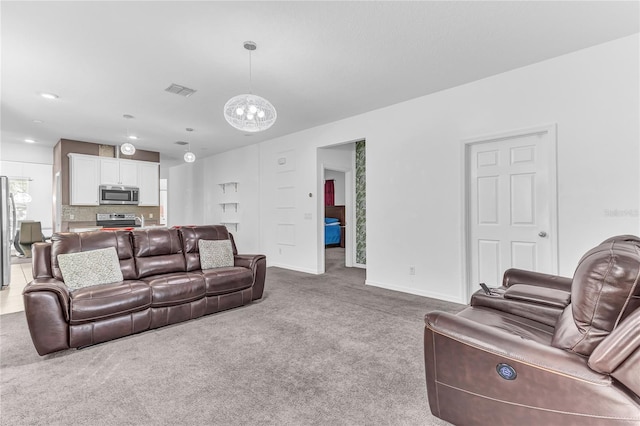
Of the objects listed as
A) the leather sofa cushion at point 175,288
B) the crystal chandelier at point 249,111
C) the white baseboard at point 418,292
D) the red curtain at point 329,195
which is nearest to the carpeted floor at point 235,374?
the leather sofa cushion at point 175,288

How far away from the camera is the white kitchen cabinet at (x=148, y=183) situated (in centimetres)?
758

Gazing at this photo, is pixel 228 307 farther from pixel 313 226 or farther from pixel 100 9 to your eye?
pixel 100 9

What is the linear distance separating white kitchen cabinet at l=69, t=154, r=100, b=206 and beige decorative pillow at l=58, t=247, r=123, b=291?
438 centimetres

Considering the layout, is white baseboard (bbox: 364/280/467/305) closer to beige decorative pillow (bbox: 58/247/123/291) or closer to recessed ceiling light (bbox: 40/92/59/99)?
beige decorative pillow (bbox: 58/247/123/291)

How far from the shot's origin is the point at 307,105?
4617 millimetres

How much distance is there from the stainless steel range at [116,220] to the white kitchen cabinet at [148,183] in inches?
16.3

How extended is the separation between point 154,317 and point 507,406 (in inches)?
120

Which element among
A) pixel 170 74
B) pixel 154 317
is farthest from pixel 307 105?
pixel 154 317

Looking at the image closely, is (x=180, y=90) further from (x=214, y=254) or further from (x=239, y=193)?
(x=239, y=193)

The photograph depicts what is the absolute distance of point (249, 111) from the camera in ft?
9.06

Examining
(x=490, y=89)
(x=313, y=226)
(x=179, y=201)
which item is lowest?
(x=313, y=226)

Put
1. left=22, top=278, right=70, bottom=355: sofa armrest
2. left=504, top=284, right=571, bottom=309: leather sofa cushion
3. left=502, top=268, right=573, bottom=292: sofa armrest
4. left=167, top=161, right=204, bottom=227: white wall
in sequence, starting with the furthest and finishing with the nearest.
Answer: left=167, top=161, right=204, bottom=227: white wall < left=22, top=278, right=70, bottom=355: sofa armrest < left=502, top=268, right=573, bottom=292: sofa armrest < left=504, top=284, right=571, bottom=309: leather sofa cushion

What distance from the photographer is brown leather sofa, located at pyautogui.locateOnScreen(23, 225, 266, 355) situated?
2.57m

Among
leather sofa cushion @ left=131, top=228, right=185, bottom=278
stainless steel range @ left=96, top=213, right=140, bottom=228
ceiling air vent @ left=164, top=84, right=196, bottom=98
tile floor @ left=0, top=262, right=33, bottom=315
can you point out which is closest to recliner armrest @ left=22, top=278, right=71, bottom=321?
leather sofa cushion @ left=131, top=228, right=185, bottom=278
